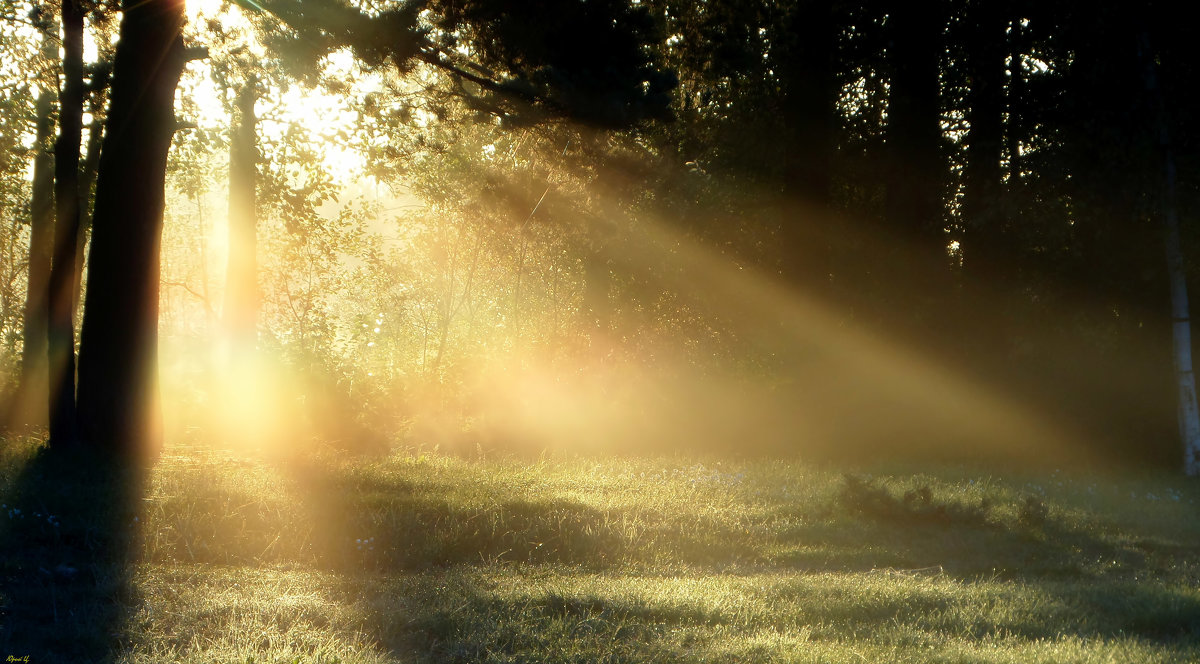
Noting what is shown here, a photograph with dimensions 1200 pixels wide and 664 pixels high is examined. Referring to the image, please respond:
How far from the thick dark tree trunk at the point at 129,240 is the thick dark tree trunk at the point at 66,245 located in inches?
27.2

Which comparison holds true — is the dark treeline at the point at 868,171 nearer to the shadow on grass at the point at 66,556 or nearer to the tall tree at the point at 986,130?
the tall tree at the point at 986,130

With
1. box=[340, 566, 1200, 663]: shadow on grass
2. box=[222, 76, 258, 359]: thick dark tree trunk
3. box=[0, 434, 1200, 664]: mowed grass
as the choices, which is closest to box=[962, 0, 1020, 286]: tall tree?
box=[0, 434, 1200, 664]: mowed grass

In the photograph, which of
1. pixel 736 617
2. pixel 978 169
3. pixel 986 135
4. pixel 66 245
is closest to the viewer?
pixel 736 617

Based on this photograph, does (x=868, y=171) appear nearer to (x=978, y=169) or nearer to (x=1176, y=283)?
(x=978, y=169)

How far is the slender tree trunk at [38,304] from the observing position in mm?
19875

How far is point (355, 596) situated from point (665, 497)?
5.35m

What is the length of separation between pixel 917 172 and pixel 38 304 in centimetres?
1847

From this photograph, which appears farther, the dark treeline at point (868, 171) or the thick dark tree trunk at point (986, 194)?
the thick dark tree trunk at point (986, 194)

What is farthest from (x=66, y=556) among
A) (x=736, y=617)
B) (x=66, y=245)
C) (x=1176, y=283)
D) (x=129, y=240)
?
(x=1176, y=283)

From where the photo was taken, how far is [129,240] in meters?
13.0

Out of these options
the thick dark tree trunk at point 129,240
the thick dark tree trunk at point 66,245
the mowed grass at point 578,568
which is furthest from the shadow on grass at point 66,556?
the thick dark tree trunk at point 66,245

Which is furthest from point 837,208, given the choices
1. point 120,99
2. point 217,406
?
point 217,406

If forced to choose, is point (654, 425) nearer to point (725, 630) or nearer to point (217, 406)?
point (217, 406)

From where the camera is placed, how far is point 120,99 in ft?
43.1
